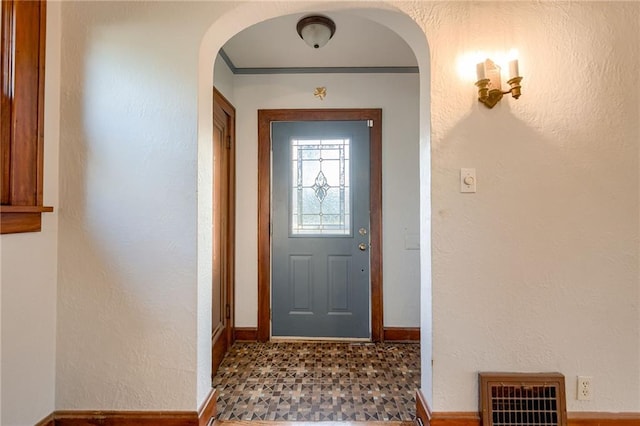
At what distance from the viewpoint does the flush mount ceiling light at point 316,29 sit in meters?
2.06

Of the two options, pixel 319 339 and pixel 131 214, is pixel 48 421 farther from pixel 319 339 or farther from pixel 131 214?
pixel 319 339

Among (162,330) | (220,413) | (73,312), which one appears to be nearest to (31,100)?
(73,312)

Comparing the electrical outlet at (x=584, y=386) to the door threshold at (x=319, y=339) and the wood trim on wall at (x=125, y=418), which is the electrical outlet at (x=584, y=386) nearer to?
the door threshold at (x=319, y=339)

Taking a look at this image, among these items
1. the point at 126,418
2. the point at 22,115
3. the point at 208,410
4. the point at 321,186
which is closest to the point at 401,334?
the point at 321,186

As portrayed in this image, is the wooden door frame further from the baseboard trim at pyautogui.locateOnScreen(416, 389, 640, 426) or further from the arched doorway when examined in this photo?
the baseboard trim at pyautogui.locateOnScreen(416, 389, 640, 426)

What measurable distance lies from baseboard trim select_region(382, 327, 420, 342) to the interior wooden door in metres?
1.36

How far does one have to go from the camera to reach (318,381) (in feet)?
7.04

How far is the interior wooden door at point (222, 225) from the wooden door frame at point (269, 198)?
239 mm

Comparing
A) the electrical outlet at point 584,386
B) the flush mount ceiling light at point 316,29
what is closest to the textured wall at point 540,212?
the electrical outlet at point 584,386

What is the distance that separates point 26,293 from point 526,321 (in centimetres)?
232

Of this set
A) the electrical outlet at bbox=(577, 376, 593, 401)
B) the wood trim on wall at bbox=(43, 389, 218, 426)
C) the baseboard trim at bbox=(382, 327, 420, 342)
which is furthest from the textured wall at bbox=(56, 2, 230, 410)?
the electrical outlet at bbox=(577, 376, 593, 401)

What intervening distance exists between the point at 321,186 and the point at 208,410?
182cm

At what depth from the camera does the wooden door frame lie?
2.82m

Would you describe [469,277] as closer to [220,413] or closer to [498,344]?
[498,344]
